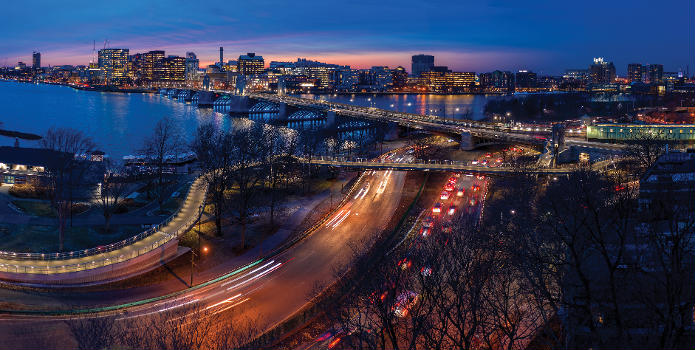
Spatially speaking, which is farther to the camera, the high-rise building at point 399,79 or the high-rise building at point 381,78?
the high-rise building at point 381,78

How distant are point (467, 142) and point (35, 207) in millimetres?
27291

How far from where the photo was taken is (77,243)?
16328mm

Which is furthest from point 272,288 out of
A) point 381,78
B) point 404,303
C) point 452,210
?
point 381,78

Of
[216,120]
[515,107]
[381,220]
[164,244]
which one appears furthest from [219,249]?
[515,107]

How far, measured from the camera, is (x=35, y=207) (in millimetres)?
19938

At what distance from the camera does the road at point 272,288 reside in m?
11.0

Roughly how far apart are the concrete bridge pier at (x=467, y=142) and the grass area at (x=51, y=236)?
25641 mm

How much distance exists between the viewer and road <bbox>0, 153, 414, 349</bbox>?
434 inches

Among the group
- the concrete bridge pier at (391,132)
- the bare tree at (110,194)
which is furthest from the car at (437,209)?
the concrete bridge pier at (391,132)

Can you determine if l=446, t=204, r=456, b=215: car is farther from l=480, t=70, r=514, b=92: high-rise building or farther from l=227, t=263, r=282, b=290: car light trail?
l=480, t=70, r=514, b=92: high-rise building

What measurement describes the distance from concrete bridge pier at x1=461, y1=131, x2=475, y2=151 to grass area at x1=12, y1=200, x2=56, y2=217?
26.7m

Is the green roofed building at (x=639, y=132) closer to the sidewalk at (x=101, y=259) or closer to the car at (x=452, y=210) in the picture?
the car at (x=452, y=210)

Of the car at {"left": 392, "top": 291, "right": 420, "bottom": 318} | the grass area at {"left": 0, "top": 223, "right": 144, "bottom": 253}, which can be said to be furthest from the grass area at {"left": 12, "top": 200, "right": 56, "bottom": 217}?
the car at {"left": 392, "top": 291, "right": 420, "bottom": 318}

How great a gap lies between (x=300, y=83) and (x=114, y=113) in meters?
84.9
